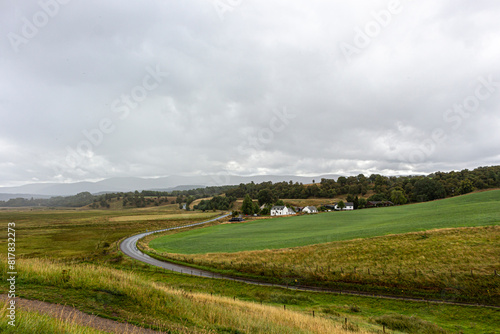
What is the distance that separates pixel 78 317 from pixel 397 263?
105ft

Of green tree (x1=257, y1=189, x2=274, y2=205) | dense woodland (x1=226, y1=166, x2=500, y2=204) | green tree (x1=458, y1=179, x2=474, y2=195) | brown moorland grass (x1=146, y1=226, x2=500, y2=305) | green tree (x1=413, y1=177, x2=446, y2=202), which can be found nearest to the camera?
brown moorland grass (x1=146, y1=226, x2=500, y2=305)

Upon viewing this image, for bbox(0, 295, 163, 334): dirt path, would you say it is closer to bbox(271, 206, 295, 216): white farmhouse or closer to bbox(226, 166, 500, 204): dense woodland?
bbox(271, 206, 295, 216): white farmhouse

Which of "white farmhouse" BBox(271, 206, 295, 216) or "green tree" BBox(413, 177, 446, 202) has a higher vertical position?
"green tree" BBox(413, 177, 446, 202)

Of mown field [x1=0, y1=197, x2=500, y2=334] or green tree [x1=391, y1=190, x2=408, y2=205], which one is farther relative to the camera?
green tree [x1=391, y1=190, x2=408, y2=205]

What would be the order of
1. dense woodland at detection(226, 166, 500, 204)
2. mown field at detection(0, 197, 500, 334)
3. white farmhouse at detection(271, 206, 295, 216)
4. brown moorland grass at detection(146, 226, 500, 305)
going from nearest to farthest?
mown field at detection(0, 197, 500, 334) → brown moorland grass at detection(146, 226, 500, 305) → dense woodland at detection(226, 166, 500, 204) → white farmhouse at detection(271, 206, 295, 216)

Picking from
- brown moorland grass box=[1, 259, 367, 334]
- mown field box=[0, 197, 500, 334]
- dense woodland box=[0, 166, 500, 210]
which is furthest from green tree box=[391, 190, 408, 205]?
brown moorland grass box=[1, 259, 367, 334]

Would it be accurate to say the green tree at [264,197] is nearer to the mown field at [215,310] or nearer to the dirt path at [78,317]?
the mown field at [215,310]

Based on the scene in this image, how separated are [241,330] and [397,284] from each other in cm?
2197

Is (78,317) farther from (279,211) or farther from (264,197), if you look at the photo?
(264,197)

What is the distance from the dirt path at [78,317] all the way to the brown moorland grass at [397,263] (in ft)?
76.6

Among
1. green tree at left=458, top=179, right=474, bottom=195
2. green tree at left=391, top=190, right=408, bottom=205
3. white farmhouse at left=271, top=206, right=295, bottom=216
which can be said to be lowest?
white farmhouse at left=271, top=206, right=295, bottom=216

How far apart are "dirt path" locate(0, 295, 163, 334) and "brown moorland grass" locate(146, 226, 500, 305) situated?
23341 mm

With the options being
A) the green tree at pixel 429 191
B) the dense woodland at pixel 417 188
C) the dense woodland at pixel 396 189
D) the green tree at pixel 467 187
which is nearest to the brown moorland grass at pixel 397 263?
the dense woodland at pixel 396 189

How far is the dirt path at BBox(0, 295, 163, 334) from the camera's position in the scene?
30.7ft
